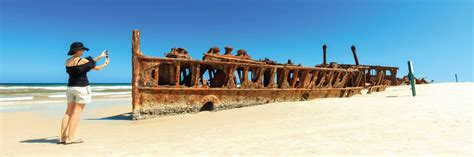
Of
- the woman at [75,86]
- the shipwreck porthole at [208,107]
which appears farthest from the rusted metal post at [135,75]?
the woman at [75,86]

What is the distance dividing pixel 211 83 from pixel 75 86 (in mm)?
5286

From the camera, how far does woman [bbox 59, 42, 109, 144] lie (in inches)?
161

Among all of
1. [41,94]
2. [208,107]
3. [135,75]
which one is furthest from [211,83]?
[41,94]

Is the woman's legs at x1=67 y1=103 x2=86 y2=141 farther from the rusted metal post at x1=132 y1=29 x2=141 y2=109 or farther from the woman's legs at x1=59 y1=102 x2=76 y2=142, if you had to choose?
the rusted metal post at x1=132 y1=29 x2=141 y2=109

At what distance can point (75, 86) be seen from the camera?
4.07 meters

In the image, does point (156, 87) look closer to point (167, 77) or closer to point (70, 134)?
point (167, 77)

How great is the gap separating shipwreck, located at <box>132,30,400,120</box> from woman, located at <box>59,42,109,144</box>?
292cm

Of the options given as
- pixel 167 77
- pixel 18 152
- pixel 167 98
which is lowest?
pixel 18 152

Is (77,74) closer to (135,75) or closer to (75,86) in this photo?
(75,86)

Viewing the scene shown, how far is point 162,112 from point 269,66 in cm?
359

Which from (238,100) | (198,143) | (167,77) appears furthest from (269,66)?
(198,143)

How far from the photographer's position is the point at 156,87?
291 inches

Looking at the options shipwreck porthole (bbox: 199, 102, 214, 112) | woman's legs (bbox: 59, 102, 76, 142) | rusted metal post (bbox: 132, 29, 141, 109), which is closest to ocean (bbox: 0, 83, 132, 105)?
rusted metal post (bbox: 132, 29, 141, 109)

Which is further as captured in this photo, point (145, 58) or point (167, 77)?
point (167, 77)
